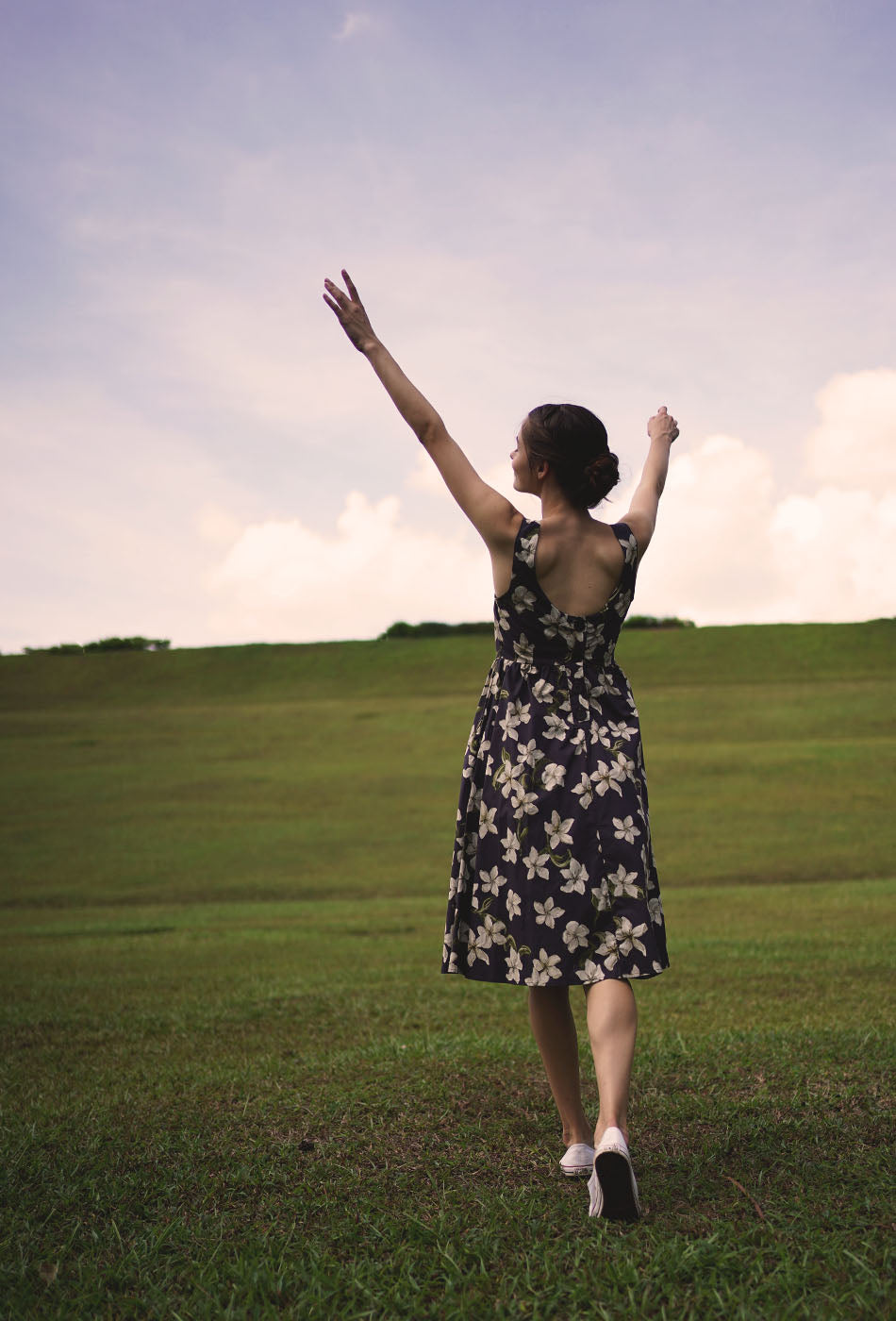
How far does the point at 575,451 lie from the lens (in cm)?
363

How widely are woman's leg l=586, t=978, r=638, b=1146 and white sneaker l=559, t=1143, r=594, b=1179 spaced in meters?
0.35

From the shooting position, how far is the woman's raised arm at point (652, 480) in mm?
3844

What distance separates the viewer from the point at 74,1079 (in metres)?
5.64

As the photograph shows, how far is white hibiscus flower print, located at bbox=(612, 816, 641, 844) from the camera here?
11.3ft

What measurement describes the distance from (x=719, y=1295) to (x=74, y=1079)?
4.07 m

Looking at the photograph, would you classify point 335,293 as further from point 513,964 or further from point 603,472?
point 513,964

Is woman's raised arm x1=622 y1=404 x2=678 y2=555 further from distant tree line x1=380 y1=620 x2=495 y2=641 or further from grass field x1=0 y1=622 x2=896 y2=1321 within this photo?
distant tree line x1=380 y1=620 x2=495 y2=641

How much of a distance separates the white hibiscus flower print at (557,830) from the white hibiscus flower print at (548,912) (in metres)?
0.18

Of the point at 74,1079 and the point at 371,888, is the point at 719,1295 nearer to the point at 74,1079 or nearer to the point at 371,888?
the point at 74,1079

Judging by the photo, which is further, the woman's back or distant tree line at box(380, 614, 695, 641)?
distant tree line at box(380, 614, 695, 641)

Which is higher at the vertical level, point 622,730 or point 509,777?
point 622,730

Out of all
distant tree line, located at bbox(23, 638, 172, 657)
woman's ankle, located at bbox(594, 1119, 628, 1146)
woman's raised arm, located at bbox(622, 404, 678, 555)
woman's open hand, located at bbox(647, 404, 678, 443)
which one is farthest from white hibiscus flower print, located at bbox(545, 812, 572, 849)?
distant tree line, located at bbox(23, 638, 172, 657)

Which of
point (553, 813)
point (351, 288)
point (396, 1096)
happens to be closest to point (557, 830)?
point (553, 813)

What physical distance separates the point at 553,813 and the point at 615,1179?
1.07 meters
